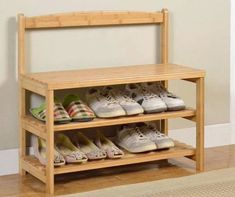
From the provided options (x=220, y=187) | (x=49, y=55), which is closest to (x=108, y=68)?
(x=49, y=55)

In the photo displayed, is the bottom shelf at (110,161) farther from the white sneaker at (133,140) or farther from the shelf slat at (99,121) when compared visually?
the shelf slat at (99,121)

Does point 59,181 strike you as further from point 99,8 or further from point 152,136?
point 99,8

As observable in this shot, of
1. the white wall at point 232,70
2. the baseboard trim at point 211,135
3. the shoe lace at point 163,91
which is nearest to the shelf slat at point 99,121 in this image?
the shoe lace at point 163,91

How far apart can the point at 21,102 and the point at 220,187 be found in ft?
5.36

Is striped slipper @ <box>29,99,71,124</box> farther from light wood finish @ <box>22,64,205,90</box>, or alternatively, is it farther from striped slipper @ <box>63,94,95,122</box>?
light wood finish @ <box>22,64,205,90</box>

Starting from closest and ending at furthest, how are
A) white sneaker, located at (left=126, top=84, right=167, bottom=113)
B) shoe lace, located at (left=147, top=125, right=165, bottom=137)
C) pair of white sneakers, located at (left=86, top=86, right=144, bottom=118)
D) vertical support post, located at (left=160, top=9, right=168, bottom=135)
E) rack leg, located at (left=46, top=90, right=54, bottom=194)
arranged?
1. rack leg, located at (left=46, top=90, right=54, bottom=194)
2. pair of white sneakers, located at (left=86, top=86, right=144, bottom=118)
3. white sneaker, located at (left=126, top=84, right=167, bottom=113)
4. shoe lace, located at (left=147, top=125, right=165, bottom=137)
5. vertical support post, located at (left=160, top=9, right=168, bottom=135)

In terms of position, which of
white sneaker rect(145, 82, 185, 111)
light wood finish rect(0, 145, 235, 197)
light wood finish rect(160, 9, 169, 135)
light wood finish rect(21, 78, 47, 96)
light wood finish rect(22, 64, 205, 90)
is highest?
light wood finish rect(160, 9, 169, 135)

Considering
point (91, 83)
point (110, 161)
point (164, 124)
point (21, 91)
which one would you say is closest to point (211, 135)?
point (164, 124)

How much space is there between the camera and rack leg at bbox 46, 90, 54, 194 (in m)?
2.60

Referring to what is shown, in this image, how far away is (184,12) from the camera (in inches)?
131

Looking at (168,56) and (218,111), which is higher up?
(168,56)

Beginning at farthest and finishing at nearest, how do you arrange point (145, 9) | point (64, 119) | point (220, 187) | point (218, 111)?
1. point (218, 111)
2. point (145, 9)
3. point (64, 119)
4. point (220, 187)

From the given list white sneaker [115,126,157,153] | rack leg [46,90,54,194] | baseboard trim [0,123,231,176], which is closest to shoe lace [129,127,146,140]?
white sneaker [115,126,157,153]

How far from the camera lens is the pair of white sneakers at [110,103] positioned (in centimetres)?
281
